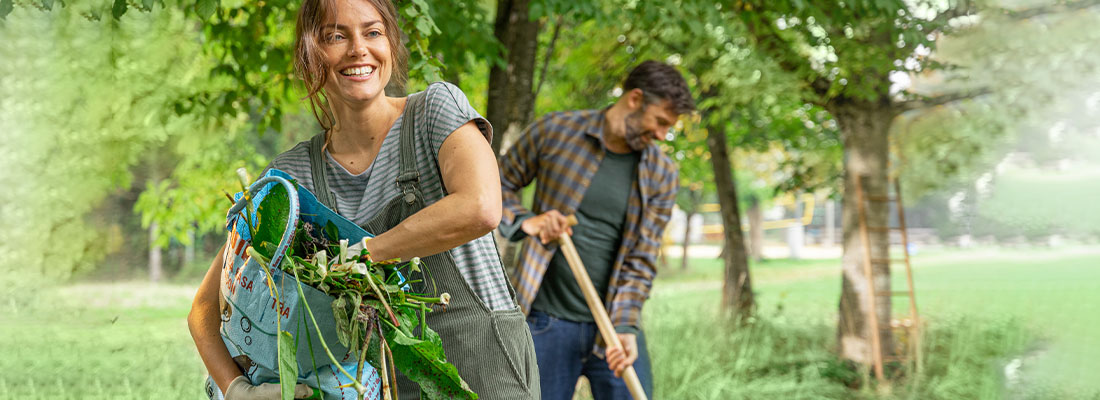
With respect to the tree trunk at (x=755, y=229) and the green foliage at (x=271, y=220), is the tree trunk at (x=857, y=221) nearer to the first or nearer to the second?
the green foliage at (x=271, y=220)

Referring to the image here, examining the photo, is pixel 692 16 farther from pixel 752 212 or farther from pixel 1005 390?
pixel 752 212

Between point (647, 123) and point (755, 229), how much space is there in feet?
97.9

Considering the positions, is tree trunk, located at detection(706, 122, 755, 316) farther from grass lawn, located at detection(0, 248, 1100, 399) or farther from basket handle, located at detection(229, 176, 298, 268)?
basket handle, located at detection(229, 176, 298, 268)

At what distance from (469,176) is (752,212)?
103 feet

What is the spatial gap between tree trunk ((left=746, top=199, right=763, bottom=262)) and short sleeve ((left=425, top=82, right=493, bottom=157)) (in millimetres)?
29924

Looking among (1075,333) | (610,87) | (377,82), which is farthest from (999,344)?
(377,82)

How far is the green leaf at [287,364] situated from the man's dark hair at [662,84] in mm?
2355

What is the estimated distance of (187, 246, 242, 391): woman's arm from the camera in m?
1.56

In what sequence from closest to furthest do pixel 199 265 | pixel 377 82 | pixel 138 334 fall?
pixel 377 82
pixel 138 334
pixel 199 265

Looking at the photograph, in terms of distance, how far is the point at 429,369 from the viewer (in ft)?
4.62

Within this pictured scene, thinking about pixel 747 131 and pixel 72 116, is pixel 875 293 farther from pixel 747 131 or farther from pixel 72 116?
pixel 72 116

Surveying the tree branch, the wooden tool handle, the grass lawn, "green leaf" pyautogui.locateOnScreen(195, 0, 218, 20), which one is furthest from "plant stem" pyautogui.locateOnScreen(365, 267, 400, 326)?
the tree branch

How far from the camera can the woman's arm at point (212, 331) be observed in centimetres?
156

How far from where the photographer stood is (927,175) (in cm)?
855
